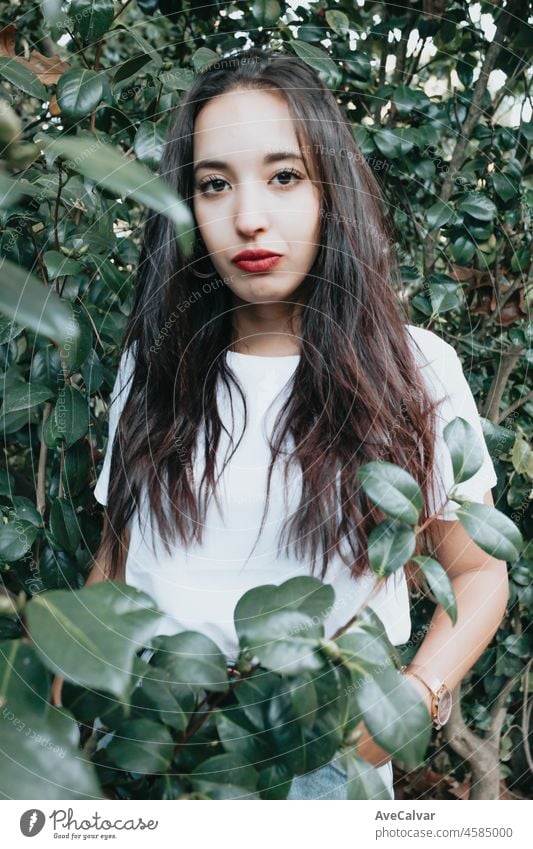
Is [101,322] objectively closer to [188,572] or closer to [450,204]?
[188,572]

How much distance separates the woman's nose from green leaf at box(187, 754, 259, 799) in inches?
15.2

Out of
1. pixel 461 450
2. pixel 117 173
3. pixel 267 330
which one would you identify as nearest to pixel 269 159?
pixel 267 330

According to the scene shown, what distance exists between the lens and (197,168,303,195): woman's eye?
605 millimetres

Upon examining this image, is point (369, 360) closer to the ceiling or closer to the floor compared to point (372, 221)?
closer to the floor

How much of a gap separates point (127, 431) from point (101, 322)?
0.48 ft

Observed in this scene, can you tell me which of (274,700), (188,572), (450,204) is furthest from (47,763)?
(450,204)

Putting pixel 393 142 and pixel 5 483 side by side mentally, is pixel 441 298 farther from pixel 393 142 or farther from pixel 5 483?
pixel 5 483

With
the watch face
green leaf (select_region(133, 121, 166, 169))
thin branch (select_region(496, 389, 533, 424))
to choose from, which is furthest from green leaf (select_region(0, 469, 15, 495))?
thin branch (select_region(496, 389, 533, 424))

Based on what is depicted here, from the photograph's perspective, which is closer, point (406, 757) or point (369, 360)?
point (406, 757)

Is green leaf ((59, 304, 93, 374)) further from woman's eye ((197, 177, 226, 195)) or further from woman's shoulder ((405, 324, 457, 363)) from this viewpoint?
woman's shoulder ((405, 324, 457, 363))
